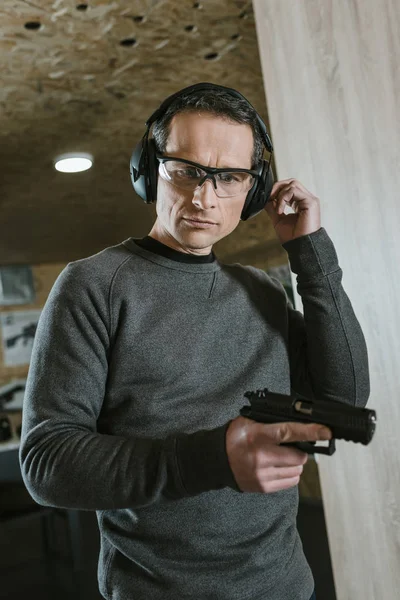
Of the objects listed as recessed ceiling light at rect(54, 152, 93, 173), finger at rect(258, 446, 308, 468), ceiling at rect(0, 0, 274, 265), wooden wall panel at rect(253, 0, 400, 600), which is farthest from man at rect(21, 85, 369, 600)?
recessed ceiling light at rect(54, 152, 93, 173)

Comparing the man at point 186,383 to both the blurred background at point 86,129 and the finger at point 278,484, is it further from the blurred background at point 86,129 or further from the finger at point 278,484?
the blurred background at point 86,129

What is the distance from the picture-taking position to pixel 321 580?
321 centimetres

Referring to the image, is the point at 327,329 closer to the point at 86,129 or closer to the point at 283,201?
the point at 283,201

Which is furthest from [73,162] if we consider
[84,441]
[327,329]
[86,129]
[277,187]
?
[84,441]

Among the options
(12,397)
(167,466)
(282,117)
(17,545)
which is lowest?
(17,545)

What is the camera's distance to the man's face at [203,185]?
910mm

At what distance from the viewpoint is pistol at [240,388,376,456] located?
0.63 metres

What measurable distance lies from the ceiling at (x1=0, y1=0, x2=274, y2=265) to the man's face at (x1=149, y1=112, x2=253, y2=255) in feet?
4.67

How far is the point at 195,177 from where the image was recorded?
0.93 metres

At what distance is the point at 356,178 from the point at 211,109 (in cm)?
83

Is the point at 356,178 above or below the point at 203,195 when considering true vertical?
above

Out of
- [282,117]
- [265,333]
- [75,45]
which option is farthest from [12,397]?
[265,333]

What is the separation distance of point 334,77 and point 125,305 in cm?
112

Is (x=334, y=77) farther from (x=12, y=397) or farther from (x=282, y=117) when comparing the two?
(x=12, y=397)
